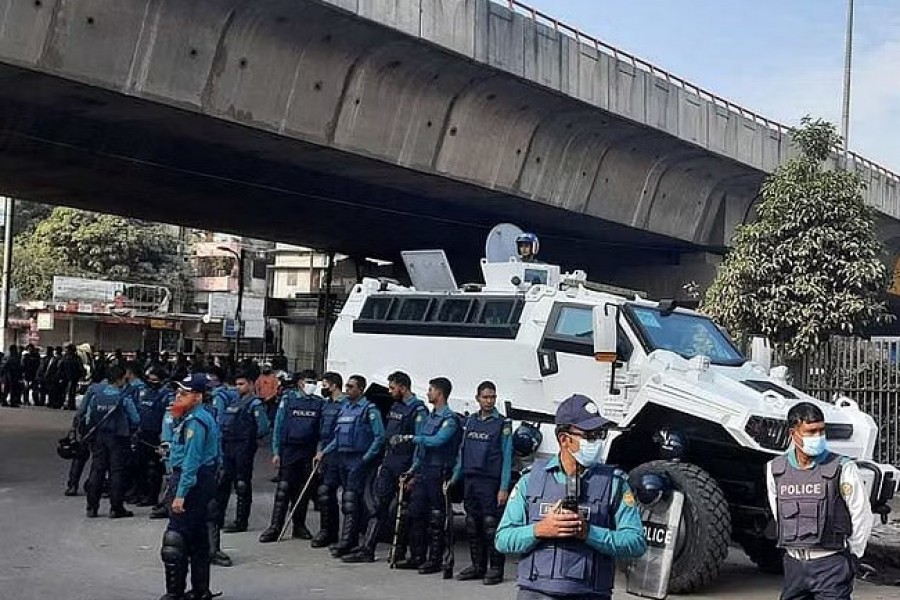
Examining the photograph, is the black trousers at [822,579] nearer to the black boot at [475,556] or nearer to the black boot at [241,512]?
the black boot at [475,556]

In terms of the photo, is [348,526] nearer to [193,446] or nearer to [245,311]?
[193,446]

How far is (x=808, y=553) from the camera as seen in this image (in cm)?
589

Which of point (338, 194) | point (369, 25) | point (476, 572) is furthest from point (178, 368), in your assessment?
point (476, 572)

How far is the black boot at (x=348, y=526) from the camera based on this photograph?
10.1 m

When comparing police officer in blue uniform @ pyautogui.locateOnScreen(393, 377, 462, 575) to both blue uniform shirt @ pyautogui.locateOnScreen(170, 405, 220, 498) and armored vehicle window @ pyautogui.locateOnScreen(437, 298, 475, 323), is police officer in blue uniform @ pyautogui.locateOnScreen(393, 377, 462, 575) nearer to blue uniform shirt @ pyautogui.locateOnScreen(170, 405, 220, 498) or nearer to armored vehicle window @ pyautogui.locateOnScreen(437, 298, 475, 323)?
armored vehicle window @ pyautogui.locateOnScreen(437, 298, 475, 323)

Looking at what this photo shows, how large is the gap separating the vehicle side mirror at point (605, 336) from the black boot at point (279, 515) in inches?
133

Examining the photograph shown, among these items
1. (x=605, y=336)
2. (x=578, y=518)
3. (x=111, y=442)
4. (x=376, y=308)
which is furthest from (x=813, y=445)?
(x=111, y=442)

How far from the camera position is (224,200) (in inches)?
987

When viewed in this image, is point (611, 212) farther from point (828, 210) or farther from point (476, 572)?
point (476, 572)

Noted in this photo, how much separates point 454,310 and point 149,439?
3.99 metres

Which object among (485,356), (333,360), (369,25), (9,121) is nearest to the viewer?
(485,356)

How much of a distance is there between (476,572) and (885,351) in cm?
905

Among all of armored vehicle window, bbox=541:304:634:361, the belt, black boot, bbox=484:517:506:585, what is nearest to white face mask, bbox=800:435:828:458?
the belt

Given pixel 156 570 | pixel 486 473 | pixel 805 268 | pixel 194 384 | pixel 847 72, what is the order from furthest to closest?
pixel 847 72 → pixel 805 268 → pixel 156 570 → pixel 486 473 → pixel 194 384
